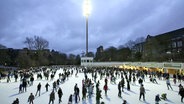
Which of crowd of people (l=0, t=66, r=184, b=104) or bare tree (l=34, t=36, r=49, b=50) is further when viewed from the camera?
bare tree (l=34, t=36, r=49, b=50)

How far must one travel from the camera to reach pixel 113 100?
62.5 feet

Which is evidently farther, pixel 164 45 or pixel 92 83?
pixel 164 45

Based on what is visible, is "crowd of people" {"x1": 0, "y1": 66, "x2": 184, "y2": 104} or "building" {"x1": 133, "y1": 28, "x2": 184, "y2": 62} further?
"building" {"x1": 133, "y1": 28, "x2": 184, "y2": 62}

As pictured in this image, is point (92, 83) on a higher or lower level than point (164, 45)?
lower

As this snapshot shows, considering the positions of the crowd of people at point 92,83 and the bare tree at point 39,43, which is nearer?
the crowd of people at point 92,83

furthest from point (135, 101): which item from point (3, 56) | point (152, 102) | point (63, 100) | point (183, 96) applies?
point (3, 56)

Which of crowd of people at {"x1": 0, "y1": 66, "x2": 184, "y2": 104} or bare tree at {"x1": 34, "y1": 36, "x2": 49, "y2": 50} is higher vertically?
bare tree at {"x1": 34, "y1": 36, "x2": 49, "y2": 50}

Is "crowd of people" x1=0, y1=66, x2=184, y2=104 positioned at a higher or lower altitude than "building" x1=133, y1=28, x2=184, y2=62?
lower

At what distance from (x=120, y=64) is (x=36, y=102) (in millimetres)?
69172

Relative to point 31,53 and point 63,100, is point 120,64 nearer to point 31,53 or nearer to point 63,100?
point 31,53

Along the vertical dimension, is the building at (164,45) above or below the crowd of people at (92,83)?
above

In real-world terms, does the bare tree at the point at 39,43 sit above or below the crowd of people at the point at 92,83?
above

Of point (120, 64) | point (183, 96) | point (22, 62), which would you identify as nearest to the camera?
point (183, 96)

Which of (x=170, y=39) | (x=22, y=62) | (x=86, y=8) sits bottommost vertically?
(x=22, y=62)
